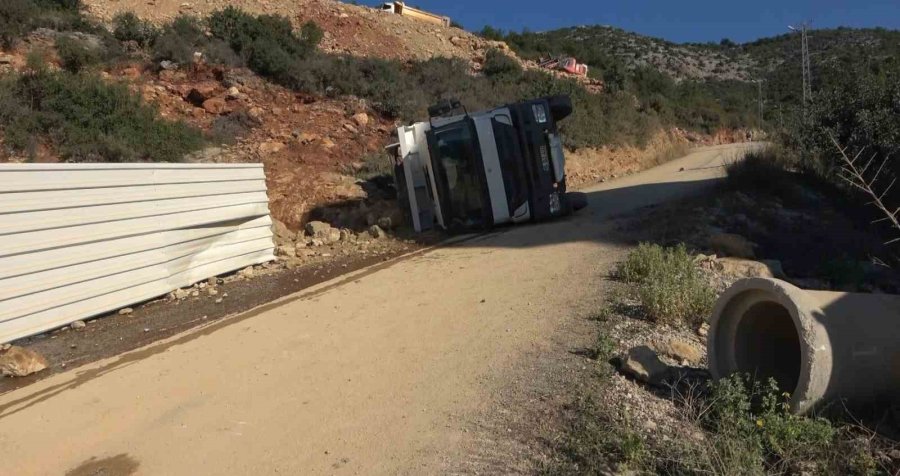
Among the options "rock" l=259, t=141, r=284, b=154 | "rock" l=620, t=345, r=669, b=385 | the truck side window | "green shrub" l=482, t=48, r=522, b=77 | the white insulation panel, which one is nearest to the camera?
"rock" l=620, t=345, r=669, b=385

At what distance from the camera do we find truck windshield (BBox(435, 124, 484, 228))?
11758 mm

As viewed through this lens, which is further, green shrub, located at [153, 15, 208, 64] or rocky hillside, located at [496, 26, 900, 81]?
rocky hillside, located at [496, 26, 900, 81]

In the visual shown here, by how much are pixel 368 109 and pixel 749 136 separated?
31.2m

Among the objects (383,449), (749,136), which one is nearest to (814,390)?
Answer: (383,449)

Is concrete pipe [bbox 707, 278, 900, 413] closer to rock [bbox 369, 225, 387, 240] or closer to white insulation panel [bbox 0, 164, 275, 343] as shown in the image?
white insulation panel [bbox 0, 164, 275, 343]

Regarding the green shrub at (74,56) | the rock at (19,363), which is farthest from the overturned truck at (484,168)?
the green shrub at (74,56)

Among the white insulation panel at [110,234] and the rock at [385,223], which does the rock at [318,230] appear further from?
the white insulation panel at [110,234]

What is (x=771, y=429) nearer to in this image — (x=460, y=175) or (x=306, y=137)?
(x=460, y=175)

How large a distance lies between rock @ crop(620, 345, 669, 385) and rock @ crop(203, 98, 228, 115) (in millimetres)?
15998

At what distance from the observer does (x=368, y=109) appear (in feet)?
66.7

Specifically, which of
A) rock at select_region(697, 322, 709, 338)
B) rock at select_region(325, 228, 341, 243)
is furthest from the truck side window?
rock at select_region(697, 322, 709, 338)

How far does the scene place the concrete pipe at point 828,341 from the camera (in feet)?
11.6

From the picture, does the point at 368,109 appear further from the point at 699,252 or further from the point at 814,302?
the point at 814,302

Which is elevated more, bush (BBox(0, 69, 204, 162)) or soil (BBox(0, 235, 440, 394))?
bush (BBox(0, 69, 204, 162))
